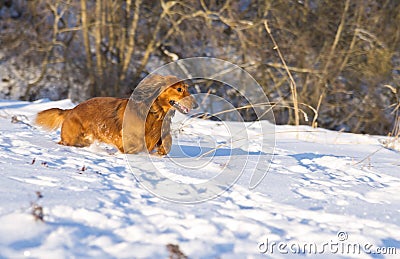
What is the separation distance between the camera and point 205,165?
3104 mm

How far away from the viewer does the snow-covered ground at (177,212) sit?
1.82 m

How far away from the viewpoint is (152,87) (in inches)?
133

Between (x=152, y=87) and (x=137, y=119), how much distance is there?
0.25 meters

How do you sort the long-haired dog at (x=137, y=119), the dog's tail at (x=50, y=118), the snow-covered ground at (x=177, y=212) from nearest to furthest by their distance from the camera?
1. the snow-covered ground at (x=177, y=212)
2. the long-haired dog at (x=137, y=119)
3. the dog's tail at (x=50, y=118)

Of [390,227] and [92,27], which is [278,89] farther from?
[390,227]

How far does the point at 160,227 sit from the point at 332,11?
8.90 metres

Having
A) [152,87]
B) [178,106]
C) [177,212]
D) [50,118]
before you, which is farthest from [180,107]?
[177,212]

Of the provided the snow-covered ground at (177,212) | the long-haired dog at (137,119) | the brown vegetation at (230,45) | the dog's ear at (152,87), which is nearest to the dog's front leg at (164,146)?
the long-haired dog at (137,119)

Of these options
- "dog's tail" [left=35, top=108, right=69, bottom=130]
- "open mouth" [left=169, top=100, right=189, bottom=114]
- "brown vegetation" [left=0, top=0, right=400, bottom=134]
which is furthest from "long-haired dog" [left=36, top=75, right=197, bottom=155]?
"brown vegetation" [left=0, top=0, right=400, bottom=134]

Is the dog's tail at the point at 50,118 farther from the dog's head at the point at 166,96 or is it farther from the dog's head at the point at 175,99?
the dog's head at the point at 175,99

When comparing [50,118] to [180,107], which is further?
[50,118]

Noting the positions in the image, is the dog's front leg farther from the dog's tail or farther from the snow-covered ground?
the dog's tail

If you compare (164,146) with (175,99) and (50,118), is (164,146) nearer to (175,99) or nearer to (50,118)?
(175,99)

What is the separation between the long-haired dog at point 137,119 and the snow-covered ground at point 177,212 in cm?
13
